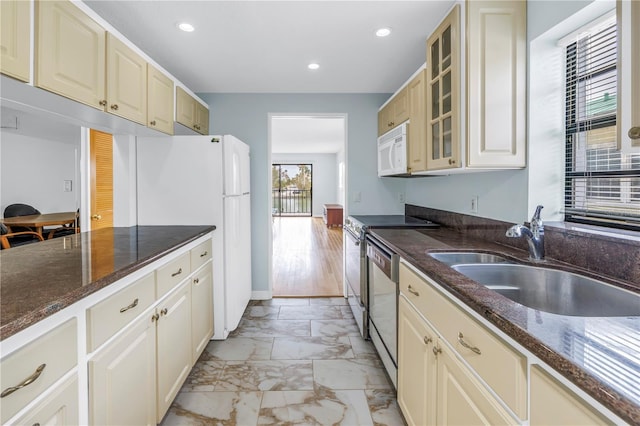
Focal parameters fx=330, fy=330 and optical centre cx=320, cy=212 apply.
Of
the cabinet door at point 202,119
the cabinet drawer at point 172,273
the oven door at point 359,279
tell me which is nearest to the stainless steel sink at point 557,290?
the oven door at point 359,279

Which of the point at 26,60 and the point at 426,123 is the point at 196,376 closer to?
the point at 26,60

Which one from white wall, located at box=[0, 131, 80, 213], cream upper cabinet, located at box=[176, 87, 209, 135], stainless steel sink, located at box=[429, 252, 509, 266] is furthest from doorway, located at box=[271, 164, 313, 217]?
stainless steel sink, located at box=[429, 252, 509, 266]

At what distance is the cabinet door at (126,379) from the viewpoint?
3.61 ft

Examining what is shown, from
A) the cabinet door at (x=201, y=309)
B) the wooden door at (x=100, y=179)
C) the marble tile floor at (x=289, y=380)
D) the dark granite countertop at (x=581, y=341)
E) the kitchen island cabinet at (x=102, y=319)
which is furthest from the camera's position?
the wooden door at (x=100, y=179)

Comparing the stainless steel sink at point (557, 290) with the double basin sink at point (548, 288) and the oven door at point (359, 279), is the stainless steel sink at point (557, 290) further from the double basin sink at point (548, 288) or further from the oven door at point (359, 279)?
the oven door at point (359, 279)

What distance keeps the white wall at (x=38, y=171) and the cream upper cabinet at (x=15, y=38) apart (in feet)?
8.09

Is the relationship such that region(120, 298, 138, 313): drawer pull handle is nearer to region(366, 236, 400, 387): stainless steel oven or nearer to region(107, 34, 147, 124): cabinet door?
region(107, 34, 147, 124): cabinet door

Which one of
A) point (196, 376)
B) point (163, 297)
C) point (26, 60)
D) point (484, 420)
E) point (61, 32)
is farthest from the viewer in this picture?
point (196, 376)

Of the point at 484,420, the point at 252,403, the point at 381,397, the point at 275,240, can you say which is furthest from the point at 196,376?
the point at 275,240

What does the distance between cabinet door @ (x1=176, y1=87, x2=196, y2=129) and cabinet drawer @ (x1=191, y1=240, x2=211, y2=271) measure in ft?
3.65

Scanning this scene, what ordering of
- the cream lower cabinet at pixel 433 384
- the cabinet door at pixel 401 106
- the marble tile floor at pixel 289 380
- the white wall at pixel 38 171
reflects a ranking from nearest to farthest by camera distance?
the cream lower cabinet at pixel 433 384, the marble tile floor at pixel 289 380, the cabinet door at pixel 401 106, the white wall at pixel 38 171

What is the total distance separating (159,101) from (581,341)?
2.65 metres

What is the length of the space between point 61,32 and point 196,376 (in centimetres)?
202

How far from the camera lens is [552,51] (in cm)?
169
